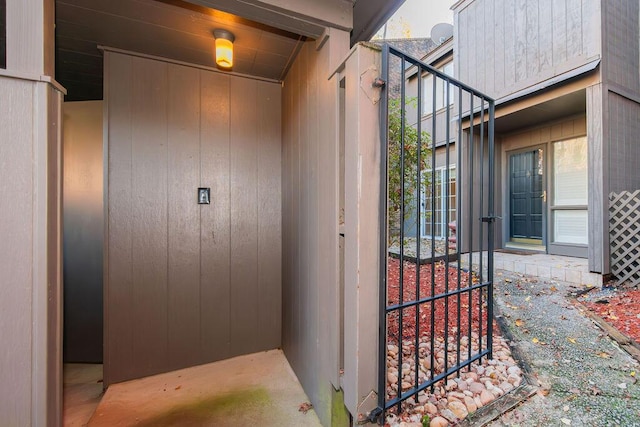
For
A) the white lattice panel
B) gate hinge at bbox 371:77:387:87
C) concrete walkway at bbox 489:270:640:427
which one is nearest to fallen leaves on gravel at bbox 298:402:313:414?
concrete walkway at bbox 489:270:640:427

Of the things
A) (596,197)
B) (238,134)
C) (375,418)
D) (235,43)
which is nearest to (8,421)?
(375,418)

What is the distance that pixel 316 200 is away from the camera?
5.32 ft

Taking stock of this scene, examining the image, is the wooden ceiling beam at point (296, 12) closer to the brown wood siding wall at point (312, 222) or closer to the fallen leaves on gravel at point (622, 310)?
the brown wood siding wall at point (312, 222)

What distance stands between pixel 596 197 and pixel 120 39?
15.9ft

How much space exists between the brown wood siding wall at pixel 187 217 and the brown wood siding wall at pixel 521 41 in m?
3.82

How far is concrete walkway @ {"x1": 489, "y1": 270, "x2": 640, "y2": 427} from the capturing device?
51.6 inches

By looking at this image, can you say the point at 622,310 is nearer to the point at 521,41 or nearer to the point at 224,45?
the point at 521,41

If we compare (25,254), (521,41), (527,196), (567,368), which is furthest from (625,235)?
(25,254)

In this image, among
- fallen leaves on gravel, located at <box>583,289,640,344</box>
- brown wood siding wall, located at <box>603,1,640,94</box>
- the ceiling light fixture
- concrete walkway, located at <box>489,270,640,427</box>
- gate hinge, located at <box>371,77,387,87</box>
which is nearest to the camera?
gate hinge, located at <box>371,77,387,87</box>

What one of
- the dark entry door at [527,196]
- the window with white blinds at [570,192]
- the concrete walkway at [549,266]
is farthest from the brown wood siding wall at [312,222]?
the dark entry door at [527,196]

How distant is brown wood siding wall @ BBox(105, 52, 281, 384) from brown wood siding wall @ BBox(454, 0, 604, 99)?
382 cm

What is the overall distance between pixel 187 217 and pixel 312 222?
1064 millimetres

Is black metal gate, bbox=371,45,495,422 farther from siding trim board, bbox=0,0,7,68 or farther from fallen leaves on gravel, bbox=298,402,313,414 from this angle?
siding trim board, bbox=0,0,7,68

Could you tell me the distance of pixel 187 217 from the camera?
212 centimetres
